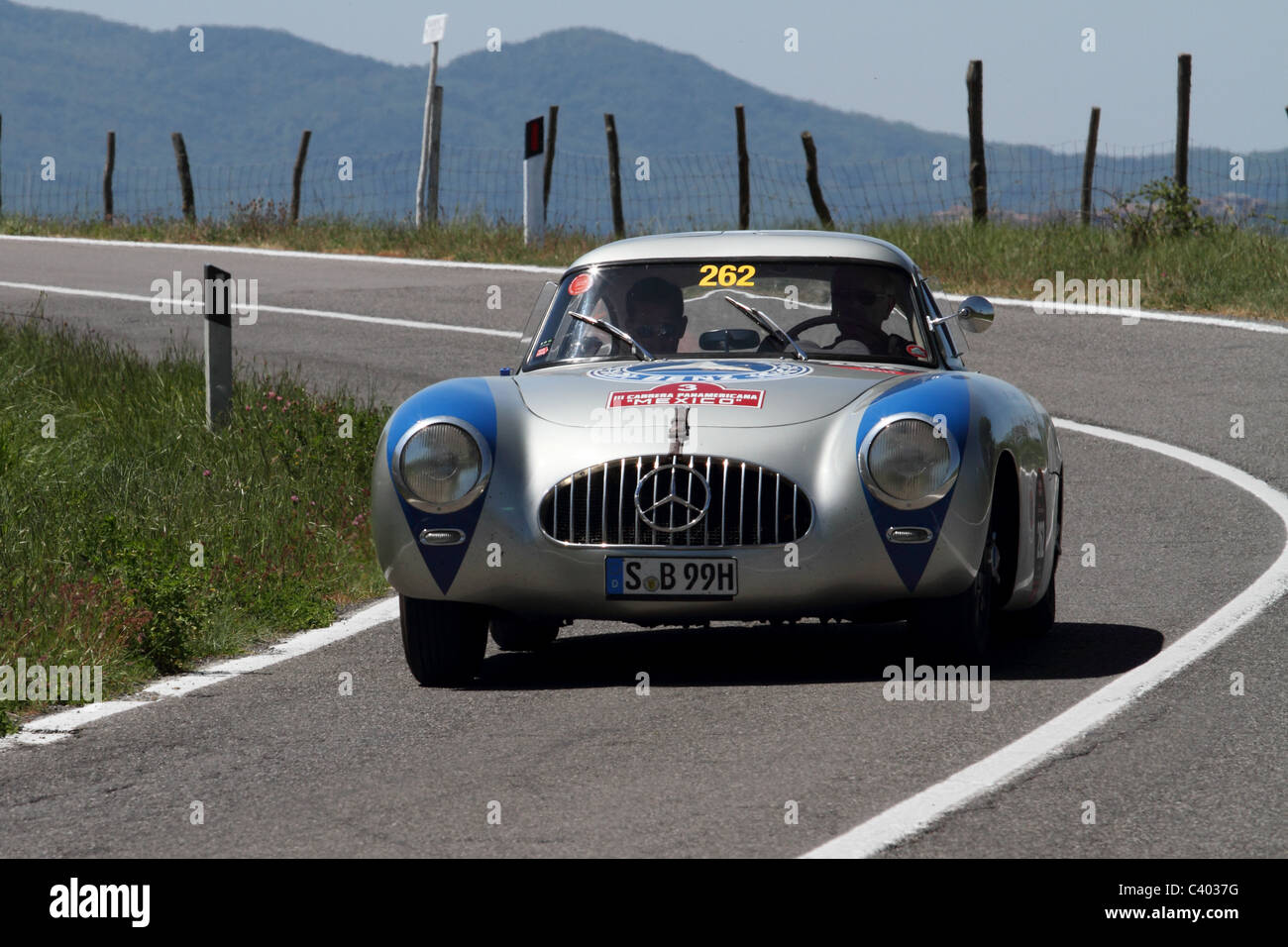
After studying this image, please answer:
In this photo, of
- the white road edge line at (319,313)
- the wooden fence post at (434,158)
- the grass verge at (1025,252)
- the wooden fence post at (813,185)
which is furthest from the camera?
the wooden fence post at (434,158)

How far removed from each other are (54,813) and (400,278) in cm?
1667

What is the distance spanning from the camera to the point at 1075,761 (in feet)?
16.3

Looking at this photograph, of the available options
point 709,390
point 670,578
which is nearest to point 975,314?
point 709,390

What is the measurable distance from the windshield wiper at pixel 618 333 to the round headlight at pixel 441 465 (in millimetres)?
1070

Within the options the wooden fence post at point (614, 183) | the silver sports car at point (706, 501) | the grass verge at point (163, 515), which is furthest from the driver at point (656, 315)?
the wooden fence post at point (614, 183)

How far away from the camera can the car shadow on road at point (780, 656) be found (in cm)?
627

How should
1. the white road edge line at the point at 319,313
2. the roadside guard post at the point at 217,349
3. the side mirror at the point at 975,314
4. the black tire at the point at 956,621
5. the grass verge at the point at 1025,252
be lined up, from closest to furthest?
1. the black tire at the point at 956,621
2. the side mirror at the point at 975,314
3. the roadside guard post at the point at 217,349
4. the white road edge line at the point at 319,313
5. the grass verge at the point at 1025,252

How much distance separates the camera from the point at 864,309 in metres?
7.26

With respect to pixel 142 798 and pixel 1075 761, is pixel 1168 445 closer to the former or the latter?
pixel 1075 761

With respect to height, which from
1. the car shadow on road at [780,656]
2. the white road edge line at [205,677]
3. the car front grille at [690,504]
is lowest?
the white road edge line at [205,677]

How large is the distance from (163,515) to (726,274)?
3066 mm

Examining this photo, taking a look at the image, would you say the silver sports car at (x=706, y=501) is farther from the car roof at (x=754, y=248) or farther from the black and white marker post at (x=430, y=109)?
the black and white marker post at (x=430, y=109)

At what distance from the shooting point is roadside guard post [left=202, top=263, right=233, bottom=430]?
10.2 metres

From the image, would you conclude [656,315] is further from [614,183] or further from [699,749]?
[614,183]
